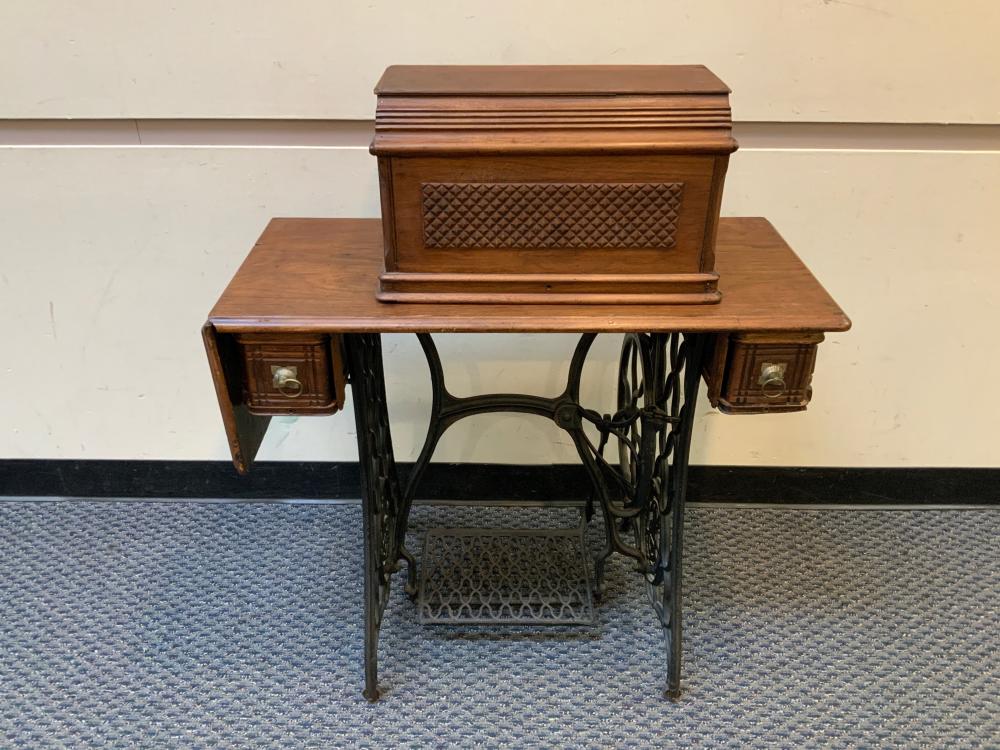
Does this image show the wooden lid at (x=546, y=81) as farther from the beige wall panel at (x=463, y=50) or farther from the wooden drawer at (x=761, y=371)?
the wooden drawer at (x=761, y=371)

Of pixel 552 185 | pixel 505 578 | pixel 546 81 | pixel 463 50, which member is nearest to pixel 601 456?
pixel 505 578

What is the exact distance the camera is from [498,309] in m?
1.22

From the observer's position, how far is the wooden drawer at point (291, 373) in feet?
4.02

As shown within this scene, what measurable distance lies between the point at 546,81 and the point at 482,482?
3.86 ft

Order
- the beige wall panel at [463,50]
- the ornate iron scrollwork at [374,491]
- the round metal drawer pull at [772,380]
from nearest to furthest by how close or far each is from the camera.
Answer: the round metal drawer pull at [772,380]
the ornate iron scrollwork at [374,491]
the beige wall panel at [463,50]

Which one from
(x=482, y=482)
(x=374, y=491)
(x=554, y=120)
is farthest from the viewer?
(x=482, y=482)

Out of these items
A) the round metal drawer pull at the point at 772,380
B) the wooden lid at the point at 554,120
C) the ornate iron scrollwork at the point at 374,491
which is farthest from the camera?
the ornate iron scrollwork at the point at 374,491

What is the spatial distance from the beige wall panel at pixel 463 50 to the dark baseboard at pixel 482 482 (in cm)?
94

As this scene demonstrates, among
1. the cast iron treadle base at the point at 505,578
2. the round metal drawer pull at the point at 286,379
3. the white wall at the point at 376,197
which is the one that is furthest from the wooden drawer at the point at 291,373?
the cast iron treadle base at the point at 505,578

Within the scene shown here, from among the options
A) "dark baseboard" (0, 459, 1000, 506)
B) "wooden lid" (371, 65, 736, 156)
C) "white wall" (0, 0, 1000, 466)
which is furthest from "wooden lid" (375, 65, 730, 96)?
"dark baseboard" (0, 459, 1000, 506)

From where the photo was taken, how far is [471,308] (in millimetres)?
1224

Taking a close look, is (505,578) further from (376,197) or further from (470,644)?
(376,197)

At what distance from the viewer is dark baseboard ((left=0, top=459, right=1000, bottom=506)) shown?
2090 mm

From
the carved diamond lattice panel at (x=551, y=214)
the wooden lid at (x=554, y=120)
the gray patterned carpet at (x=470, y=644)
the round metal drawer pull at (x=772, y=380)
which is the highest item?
the wooden lid at (x=554, y=120)
